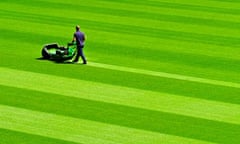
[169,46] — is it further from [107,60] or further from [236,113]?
[236,113]

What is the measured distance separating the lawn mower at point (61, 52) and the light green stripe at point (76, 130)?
6.22 meters

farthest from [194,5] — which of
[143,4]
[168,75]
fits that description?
[168,75]

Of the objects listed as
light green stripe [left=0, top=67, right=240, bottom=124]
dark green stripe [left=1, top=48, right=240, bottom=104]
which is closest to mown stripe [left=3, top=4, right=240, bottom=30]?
dark green stripe [left=1, top=48, right=240, bottom=104]

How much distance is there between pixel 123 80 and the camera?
73.0 feet

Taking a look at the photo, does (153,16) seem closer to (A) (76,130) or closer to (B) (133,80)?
(B) (133,80)

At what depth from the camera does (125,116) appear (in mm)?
18531

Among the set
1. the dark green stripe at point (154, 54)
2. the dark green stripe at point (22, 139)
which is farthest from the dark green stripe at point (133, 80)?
the dark green stripe at point (22, 139)

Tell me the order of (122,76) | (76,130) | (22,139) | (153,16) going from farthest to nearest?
(153,16)
(122,76)
(76,130)
(22,139)

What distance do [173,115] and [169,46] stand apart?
958cm

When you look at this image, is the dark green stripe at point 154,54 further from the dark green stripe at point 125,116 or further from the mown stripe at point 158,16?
the dark green stripe at point 125,116

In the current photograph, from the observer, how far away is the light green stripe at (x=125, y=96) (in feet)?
62.5

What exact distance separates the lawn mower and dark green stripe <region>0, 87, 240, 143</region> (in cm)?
421

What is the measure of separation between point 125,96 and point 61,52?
4.98m

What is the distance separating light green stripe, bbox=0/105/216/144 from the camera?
1667cm
